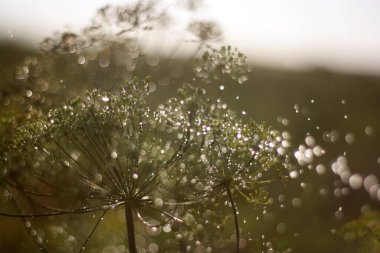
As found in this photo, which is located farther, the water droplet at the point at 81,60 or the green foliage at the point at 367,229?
the water droplet at the point at 81,60

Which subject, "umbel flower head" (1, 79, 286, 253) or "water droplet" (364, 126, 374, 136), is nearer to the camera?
"umbel flower head" (1, 79, 286, 253)

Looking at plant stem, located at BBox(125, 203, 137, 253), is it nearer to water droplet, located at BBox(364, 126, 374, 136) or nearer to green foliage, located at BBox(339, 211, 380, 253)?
green foliage, located at BBox(339, 211, 380, 253)

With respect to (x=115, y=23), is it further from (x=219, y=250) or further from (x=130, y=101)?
A: (x=219, y=250)

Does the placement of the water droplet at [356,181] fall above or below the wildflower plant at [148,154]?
above

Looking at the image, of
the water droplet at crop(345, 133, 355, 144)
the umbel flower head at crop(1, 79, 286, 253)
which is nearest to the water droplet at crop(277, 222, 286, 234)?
the umbel flower head at crop(1, 79, 286, 253)

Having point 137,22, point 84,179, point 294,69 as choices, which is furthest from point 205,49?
point 294,69

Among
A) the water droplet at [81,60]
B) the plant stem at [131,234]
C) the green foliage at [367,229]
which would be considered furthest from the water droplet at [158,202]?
the green foliage at [367,229]

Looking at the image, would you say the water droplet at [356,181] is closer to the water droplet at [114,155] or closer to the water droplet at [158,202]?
the water droplet at [158,202]

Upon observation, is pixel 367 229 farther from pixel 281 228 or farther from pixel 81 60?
pixel 281 228
